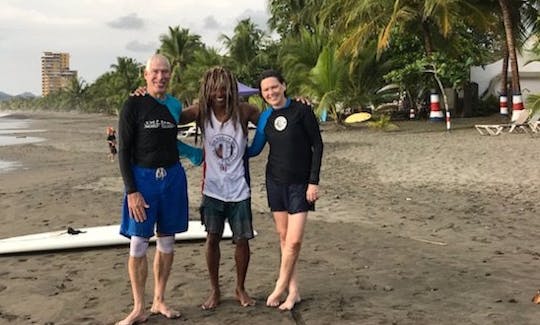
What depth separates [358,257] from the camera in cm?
541

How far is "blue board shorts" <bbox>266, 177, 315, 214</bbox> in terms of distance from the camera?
378 centimetres

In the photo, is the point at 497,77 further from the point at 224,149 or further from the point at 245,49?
the point at 224,149

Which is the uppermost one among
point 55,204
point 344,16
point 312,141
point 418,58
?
point 344,16

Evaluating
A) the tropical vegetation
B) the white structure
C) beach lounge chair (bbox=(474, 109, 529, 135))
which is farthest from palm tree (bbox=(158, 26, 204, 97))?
beach lounge chair (bbox=(474, 109, 529, 135))

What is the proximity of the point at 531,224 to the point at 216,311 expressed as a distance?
14.0 feet

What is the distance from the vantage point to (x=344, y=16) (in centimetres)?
2516

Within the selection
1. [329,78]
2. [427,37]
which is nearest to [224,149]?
[329,78]

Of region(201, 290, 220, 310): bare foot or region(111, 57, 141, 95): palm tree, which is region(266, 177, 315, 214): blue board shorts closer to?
region(201, 290, 220, 310): bare foot

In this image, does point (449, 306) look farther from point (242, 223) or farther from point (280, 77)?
point (280, 77)

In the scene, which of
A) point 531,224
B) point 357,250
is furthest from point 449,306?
point 531,224

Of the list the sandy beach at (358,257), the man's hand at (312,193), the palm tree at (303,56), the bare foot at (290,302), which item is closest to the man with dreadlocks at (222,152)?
the man's hand at (312,193)

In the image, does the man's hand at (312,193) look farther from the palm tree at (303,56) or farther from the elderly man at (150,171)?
the palm tree at (303,56)

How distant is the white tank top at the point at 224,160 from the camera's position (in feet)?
12.4

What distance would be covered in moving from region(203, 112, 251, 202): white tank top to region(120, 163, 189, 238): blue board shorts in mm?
208
